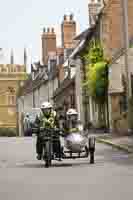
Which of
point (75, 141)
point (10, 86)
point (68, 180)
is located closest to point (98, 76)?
point (75, 141)

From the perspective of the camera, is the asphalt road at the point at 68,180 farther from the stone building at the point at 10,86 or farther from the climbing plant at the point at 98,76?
the stone building at the point at 10,86

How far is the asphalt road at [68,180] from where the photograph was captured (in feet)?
38.5

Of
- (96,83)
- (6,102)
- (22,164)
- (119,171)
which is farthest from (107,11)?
(6,102)

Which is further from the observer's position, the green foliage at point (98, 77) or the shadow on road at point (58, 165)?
the green foliage at point (98, 77)

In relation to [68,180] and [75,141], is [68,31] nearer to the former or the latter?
[75,141]

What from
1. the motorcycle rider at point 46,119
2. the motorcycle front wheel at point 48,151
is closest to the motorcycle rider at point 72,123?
the motorcycle rider at point 46,119

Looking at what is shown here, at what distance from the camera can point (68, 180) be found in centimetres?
1423

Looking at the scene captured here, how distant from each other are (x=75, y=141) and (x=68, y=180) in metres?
3.86

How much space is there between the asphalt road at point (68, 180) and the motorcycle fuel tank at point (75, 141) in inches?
19.8

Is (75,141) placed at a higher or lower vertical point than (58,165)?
higher

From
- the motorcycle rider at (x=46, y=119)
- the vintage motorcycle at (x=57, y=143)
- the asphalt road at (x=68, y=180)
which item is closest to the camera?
the asphalt road at (x=68, y=180)

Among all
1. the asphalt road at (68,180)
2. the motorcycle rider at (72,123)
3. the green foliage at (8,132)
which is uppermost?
the motorcycle rider at (72,123)

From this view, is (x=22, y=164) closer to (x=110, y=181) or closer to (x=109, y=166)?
(x=109, y=166)

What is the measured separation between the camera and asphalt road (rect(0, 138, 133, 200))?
38.5 feet
